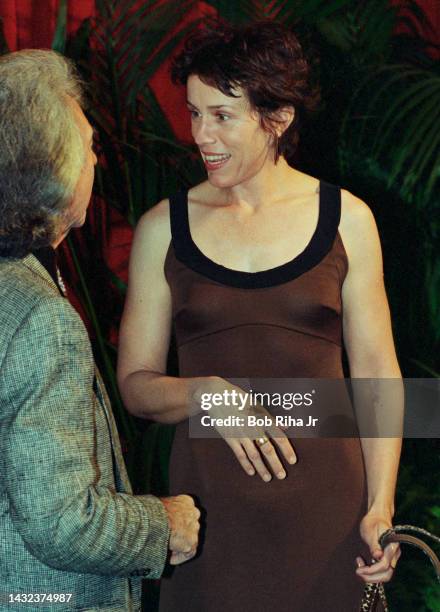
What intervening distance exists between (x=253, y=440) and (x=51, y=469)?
539 mm

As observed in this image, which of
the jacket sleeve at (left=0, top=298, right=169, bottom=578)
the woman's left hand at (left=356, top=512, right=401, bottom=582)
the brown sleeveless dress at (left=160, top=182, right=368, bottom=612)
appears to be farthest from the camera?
the brown sleeveless dress at (left=160, top=182, right=368, bottom=612)

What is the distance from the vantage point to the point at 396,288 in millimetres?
2484

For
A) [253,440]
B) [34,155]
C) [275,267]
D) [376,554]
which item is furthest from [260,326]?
[34,155]

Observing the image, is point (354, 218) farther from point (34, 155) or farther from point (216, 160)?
point (34, 155)

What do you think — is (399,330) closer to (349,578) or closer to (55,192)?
(349,578)

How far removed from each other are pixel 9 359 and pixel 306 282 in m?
0.71

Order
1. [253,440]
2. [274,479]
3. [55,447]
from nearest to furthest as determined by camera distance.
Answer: [55,447] → [253,440] → [274,479]

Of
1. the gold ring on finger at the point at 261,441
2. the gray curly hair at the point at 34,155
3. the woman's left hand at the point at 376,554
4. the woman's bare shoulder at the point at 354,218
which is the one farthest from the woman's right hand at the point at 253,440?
the gray curly hair at the point at 34,155

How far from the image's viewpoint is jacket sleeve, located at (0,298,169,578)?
1025 mm

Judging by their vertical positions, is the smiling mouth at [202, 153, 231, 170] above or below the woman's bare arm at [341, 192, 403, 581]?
above

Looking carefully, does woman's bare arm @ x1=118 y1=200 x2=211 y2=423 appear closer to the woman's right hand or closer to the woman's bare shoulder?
the woman's right hand

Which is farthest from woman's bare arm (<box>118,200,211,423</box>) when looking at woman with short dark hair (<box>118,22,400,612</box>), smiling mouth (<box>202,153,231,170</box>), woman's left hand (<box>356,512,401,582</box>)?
woman's left hand (<box>356,512,401,582</box>)

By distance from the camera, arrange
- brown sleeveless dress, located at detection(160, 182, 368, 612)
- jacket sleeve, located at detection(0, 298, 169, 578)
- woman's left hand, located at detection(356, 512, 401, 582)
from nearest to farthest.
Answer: jacket sleeve, located at detection(0, 298, 169, 578)
woman's left hand, located at detection(356, 512, 401, 582)
brown sleeveless dress, located at detection(160, 182, 368, 612)

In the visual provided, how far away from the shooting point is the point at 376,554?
1.53 metres
